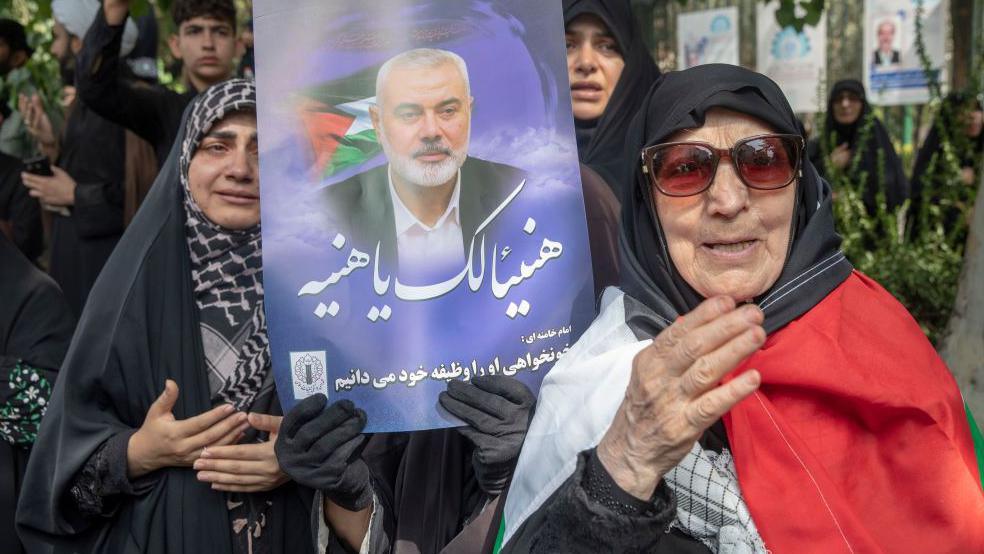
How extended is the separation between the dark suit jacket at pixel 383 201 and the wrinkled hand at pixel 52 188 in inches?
132

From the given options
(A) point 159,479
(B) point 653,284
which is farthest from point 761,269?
(A) point 159,479

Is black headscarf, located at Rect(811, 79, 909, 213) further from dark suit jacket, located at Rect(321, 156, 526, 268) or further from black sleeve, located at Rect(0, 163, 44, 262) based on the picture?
dark suit jacket, located at Rect(321, 156, 526, 268)

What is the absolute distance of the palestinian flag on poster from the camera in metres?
2.03

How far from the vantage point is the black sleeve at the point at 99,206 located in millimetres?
4930

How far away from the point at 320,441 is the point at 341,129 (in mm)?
578

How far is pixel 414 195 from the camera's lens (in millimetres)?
2014

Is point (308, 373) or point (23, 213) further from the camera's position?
point (23, 213)

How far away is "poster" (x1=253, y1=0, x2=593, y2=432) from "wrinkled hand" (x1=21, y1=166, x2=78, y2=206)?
3.28m

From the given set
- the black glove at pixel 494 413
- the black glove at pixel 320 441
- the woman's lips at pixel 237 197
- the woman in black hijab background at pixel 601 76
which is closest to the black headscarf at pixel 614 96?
the woman in black hijab background at pixel 601 76

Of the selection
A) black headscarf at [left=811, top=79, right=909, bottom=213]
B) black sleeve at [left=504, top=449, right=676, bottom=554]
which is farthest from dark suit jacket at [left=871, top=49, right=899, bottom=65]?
black sleeve at [left=504, top=449, right=676, bottom=554]

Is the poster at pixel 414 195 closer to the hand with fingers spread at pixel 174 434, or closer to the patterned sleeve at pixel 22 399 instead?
the hand with fingers spread at pixel 174 434

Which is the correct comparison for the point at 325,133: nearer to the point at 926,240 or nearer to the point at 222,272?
the point at 222,272

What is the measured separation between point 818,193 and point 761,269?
7.5 inches

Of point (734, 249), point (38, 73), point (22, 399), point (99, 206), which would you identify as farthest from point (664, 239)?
point (38, 73)
